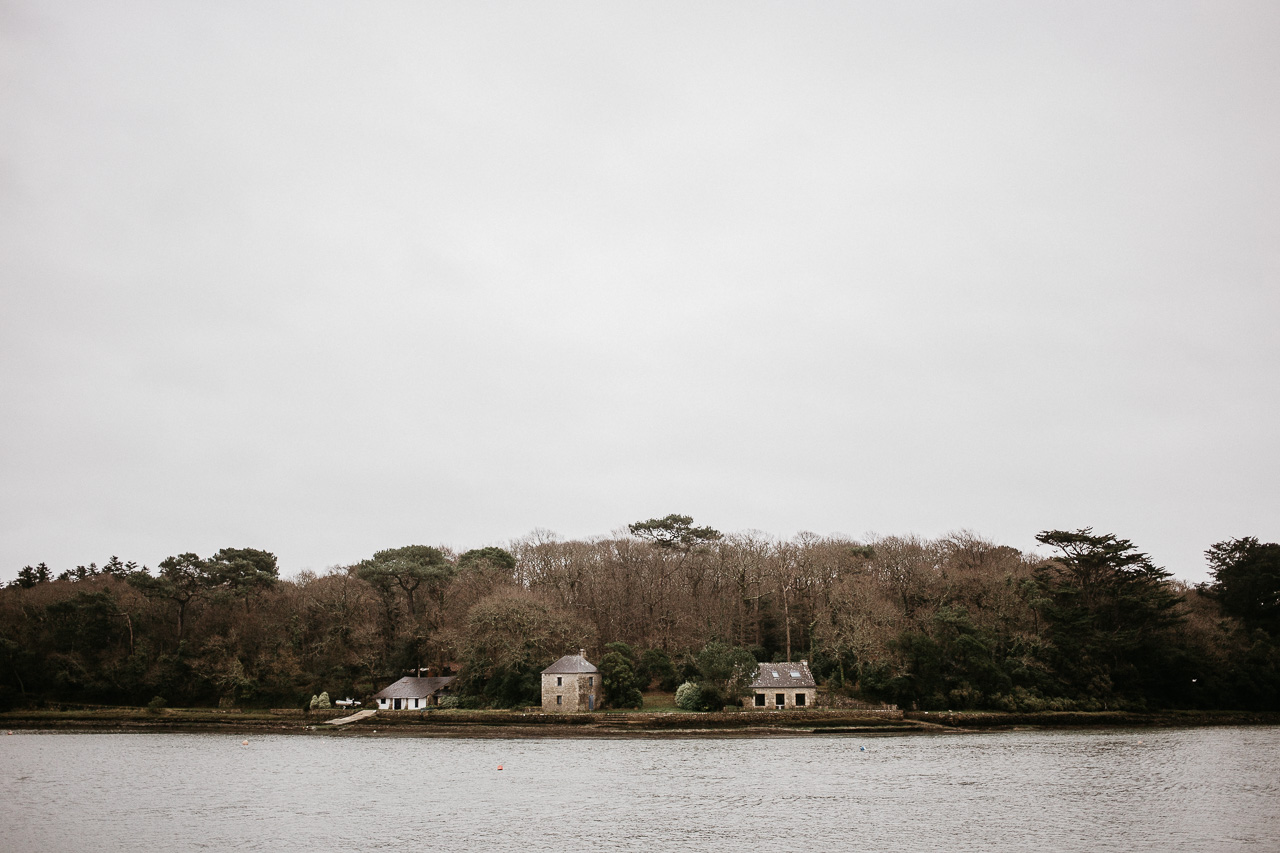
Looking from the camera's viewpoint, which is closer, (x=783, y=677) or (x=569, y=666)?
(x=783, y=677)

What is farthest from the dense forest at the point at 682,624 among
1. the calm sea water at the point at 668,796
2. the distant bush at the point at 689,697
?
the calm sea water at the point at 668,796

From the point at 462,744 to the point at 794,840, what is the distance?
99.5 feet

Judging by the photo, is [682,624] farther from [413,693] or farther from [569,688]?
[413,693]

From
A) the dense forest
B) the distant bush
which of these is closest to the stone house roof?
the dense forest

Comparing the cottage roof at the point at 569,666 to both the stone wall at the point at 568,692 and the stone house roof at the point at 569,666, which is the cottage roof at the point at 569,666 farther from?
the stone wall at the point at 568,692

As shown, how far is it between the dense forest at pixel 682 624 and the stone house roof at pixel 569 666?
4.65 feet

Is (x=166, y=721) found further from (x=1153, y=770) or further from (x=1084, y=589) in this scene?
(x=1084, y=589)

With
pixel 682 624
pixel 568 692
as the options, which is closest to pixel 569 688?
pixel 568 692

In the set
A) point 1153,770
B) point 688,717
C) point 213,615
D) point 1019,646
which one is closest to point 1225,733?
point 1019,646

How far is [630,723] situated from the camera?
5219 cm

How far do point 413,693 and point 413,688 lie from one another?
51cm

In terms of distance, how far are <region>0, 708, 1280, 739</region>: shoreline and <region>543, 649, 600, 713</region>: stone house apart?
7.26ft

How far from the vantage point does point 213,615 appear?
7012cm

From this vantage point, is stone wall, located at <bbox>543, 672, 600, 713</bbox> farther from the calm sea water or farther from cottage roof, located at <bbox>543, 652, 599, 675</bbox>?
the calm sea water
